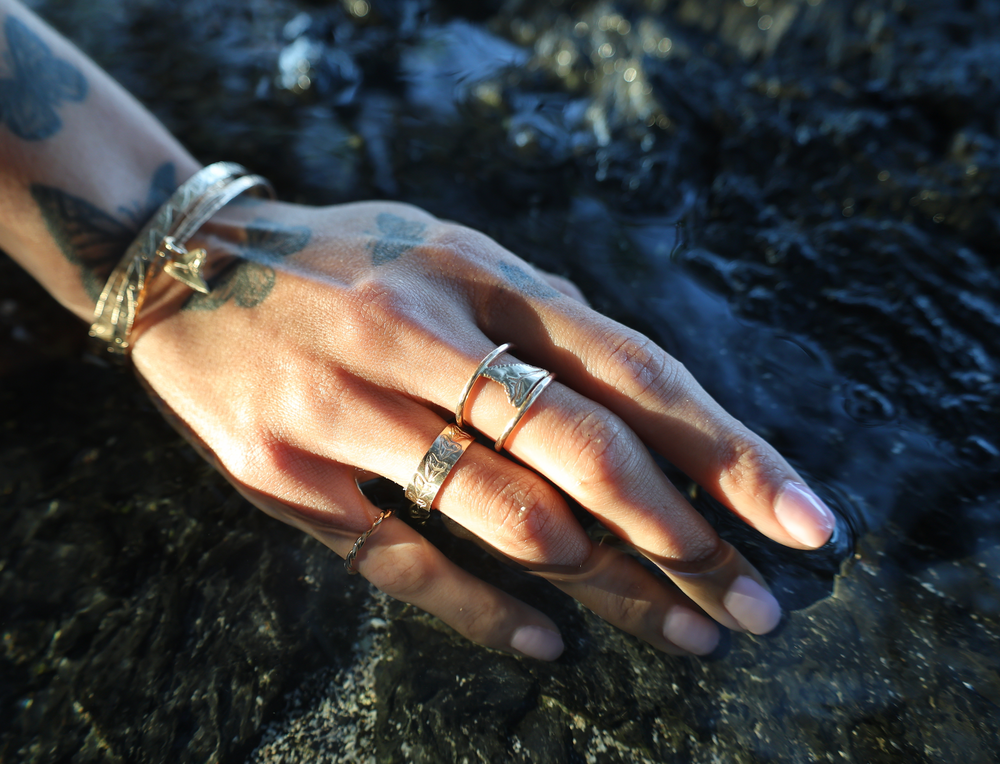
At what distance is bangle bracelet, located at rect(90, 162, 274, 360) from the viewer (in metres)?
1.53

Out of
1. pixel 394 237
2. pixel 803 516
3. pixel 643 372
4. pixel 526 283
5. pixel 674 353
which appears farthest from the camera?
pixel 674 353

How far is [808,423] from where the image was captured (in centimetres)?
156

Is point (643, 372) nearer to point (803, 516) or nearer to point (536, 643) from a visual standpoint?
point (803, 516)

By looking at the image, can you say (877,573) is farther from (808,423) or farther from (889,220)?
(889,220)

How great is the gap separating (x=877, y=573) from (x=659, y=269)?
3.60 feet

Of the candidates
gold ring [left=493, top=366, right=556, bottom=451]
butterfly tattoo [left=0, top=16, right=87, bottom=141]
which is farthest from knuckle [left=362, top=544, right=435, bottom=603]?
butterfly tattoo [left=0, top=16, right=87, bottom=141]

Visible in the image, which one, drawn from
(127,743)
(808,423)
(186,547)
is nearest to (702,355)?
(808,423)

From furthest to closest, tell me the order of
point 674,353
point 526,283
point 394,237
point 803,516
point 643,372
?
point 674,353 < point 394,237 < point 526,283 < point 643,372 < point 803,516

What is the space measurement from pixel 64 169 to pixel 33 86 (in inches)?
10.7

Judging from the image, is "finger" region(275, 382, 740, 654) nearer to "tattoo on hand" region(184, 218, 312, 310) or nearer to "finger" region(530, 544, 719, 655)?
"finger" region(530, 544, 719, 655)

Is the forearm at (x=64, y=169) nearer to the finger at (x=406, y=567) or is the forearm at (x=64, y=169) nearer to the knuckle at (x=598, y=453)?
the finger at (x=406, y=567)

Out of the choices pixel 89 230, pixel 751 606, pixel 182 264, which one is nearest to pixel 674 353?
pixel 751 606

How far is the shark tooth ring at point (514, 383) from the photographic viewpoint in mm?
1255

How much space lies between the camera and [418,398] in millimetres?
1380
